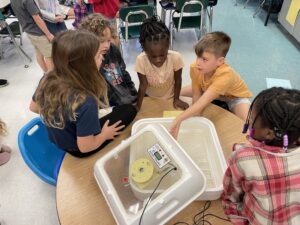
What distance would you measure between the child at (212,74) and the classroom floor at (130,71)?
3.51 ft

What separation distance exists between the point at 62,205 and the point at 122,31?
2.38 m

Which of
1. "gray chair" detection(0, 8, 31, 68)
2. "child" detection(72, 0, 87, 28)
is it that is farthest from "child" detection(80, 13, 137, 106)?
"gray chair" detection(0, 8, 31, 68)

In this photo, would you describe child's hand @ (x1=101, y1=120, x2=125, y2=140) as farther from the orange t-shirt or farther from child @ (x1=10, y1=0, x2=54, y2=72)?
child @ (x1=10, y1=0, x2=54, y2=72)

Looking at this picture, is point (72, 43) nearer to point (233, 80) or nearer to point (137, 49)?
point (233, 80)

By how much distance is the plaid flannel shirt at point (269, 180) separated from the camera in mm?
704

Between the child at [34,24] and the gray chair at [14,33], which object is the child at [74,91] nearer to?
the child at [34,24]

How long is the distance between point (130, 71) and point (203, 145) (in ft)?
6.26

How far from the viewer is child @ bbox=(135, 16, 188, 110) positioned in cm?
144

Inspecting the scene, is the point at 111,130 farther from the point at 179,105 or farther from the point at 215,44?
the point at 215,44

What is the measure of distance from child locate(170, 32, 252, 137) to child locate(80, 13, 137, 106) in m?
→ 0.47

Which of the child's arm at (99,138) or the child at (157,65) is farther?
the child at (157,65)

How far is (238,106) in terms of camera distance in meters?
1.68

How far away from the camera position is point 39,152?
5.16ft

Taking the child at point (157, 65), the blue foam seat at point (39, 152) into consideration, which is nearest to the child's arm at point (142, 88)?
the child at point (157, 65)
